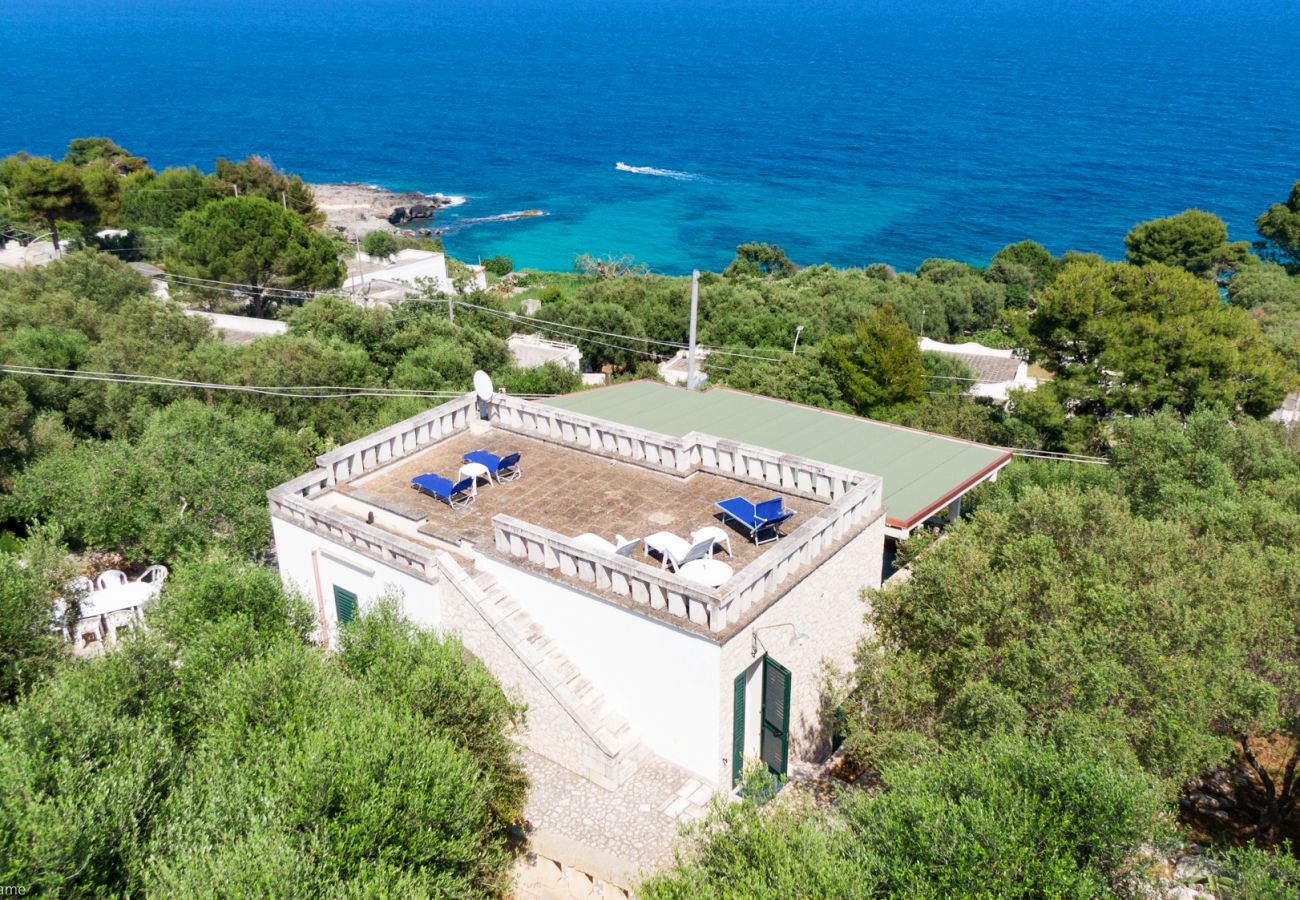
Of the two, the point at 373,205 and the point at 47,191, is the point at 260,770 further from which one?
the point at 373,205

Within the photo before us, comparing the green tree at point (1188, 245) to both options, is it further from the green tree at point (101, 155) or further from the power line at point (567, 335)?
the green tree at point (101, 155)

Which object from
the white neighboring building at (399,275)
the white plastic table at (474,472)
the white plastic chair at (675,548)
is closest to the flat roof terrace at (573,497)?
the white plastic table at (474,472)

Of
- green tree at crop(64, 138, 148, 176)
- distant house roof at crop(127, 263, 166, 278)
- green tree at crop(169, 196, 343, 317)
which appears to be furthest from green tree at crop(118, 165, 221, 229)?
green tree at crop(169, 196, 343, 317)

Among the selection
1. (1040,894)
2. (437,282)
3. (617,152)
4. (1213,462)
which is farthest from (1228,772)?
(617,152)

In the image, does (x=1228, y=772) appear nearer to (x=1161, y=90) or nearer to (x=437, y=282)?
(x=437, y=282)

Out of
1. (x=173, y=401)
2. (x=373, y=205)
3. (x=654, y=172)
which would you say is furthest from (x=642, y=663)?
(x=654, y=172)

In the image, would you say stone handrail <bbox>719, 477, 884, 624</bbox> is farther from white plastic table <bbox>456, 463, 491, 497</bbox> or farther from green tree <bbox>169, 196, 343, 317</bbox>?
green tree <bbox>169, 196, 343, 317</bbox>

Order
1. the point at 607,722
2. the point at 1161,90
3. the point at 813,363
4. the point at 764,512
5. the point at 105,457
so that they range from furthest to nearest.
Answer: the point at 1161,90 → the point at 813,363 → the point at 105,457 → the point at 764,512 → the point at 607,722
